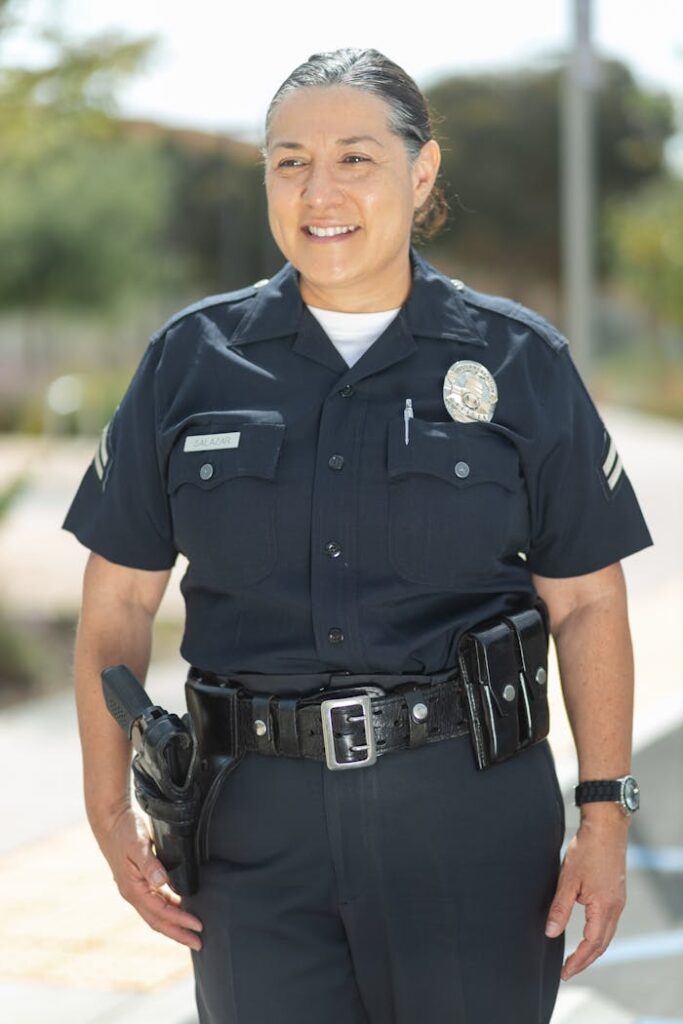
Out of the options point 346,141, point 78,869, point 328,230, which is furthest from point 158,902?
point 78,869

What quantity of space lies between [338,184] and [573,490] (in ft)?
1.92

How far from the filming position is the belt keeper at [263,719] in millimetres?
2471

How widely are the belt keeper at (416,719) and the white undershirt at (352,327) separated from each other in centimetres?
54

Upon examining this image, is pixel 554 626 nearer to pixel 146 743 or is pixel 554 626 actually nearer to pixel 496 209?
pixel 146 743

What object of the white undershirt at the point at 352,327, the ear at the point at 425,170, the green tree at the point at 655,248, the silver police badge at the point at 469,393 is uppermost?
the green tree at the point at 655,248

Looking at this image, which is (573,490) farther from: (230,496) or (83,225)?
(83,225)

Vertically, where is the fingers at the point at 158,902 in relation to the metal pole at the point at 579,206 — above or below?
below

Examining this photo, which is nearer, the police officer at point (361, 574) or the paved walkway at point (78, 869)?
the police officer at point (361, 574)

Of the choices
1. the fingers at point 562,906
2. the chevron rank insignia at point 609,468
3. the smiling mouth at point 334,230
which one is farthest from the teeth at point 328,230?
the fingers at point 562,906

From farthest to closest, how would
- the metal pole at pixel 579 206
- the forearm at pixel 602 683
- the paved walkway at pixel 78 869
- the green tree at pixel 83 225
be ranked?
the green tree at pixel 83 225, the metal pole at pixel 579 206, the paved walkway at pixel 78 869, the forearm at pixel 602 683

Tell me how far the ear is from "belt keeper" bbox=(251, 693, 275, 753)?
806 mm

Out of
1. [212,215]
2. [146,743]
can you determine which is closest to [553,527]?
[146,743]

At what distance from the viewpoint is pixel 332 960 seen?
96.8 inches

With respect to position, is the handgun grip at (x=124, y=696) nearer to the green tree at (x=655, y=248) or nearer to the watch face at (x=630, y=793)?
the watch face at (x=630, y=793)
